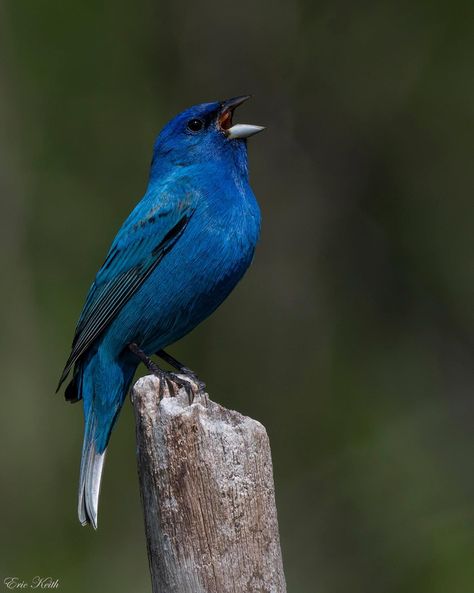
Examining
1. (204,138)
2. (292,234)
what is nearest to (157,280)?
(204,138)

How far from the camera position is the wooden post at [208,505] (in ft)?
11.2

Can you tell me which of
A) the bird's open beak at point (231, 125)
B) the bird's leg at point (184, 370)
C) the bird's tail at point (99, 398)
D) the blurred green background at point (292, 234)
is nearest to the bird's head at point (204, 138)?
the bird's open beak at point (231, 125)

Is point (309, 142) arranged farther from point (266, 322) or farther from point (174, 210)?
point (174, 210)

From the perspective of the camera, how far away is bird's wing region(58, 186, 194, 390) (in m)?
5.36

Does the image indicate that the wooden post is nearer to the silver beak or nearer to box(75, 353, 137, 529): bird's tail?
box(75, 353, 137, 529): bird's tail

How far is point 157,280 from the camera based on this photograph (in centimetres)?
533

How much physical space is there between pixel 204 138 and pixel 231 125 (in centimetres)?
18

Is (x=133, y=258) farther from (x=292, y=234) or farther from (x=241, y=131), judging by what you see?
(x=292, y=234)

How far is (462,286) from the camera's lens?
8.47 m

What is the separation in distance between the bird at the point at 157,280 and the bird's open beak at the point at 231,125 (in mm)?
148

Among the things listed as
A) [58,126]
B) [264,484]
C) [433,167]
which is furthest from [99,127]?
[264,484]

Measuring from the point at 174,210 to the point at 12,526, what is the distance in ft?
10.2

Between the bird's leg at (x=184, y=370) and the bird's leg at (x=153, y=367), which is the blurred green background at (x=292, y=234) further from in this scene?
the bird's leg at (x=153, y=367)

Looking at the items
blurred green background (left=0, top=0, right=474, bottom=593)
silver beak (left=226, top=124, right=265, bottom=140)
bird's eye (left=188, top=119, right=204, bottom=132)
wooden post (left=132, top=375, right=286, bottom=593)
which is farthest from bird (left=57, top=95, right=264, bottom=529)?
blurred green background (left=0, top=0, right=474, bottom=593)
